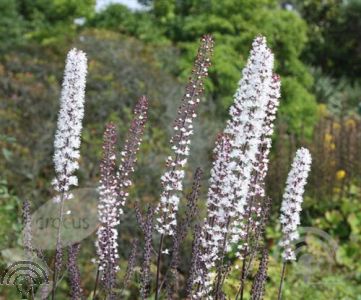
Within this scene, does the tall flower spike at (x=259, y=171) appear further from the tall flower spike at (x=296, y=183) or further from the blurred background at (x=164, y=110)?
the blurred background at (x=164, y=110)

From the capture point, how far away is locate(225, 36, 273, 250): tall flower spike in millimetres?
2801

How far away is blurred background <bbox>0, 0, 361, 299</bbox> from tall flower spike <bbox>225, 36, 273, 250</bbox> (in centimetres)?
205

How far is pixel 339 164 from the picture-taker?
8633 mm

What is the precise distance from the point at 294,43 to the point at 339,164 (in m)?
3.73

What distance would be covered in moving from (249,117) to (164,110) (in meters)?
5.78

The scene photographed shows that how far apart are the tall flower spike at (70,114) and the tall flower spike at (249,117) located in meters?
0.67

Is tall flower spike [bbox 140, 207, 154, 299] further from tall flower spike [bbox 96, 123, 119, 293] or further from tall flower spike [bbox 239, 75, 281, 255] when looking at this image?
tall flower spike [bbox 239, 75, 281, 255]

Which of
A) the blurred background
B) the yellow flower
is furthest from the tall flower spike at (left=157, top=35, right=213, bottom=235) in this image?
the yellow flower

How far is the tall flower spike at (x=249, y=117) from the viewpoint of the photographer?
9.19 feet

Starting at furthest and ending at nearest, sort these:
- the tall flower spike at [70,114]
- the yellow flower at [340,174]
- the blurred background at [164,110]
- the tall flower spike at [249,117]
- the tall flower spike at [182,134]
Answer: the yellow flower at [340,174] → the blurred background at [164,110] → the tall flower spike at [182,134] → the tall flower spike at [70,114] → the tall flower spike at [249,117]

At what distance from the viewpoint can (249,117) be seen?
283 centimetres

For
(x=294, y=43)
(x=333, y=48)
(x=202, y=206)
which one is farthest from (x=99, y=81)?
(x=333, y=48)

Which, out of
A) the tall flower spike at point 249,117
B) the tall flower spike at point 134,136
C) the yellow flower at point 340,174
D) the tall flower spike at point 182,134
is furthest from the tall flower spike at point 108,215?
the yellow flower at point 340,174

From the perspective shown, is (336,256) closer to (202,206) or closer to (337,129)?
(202,206)
